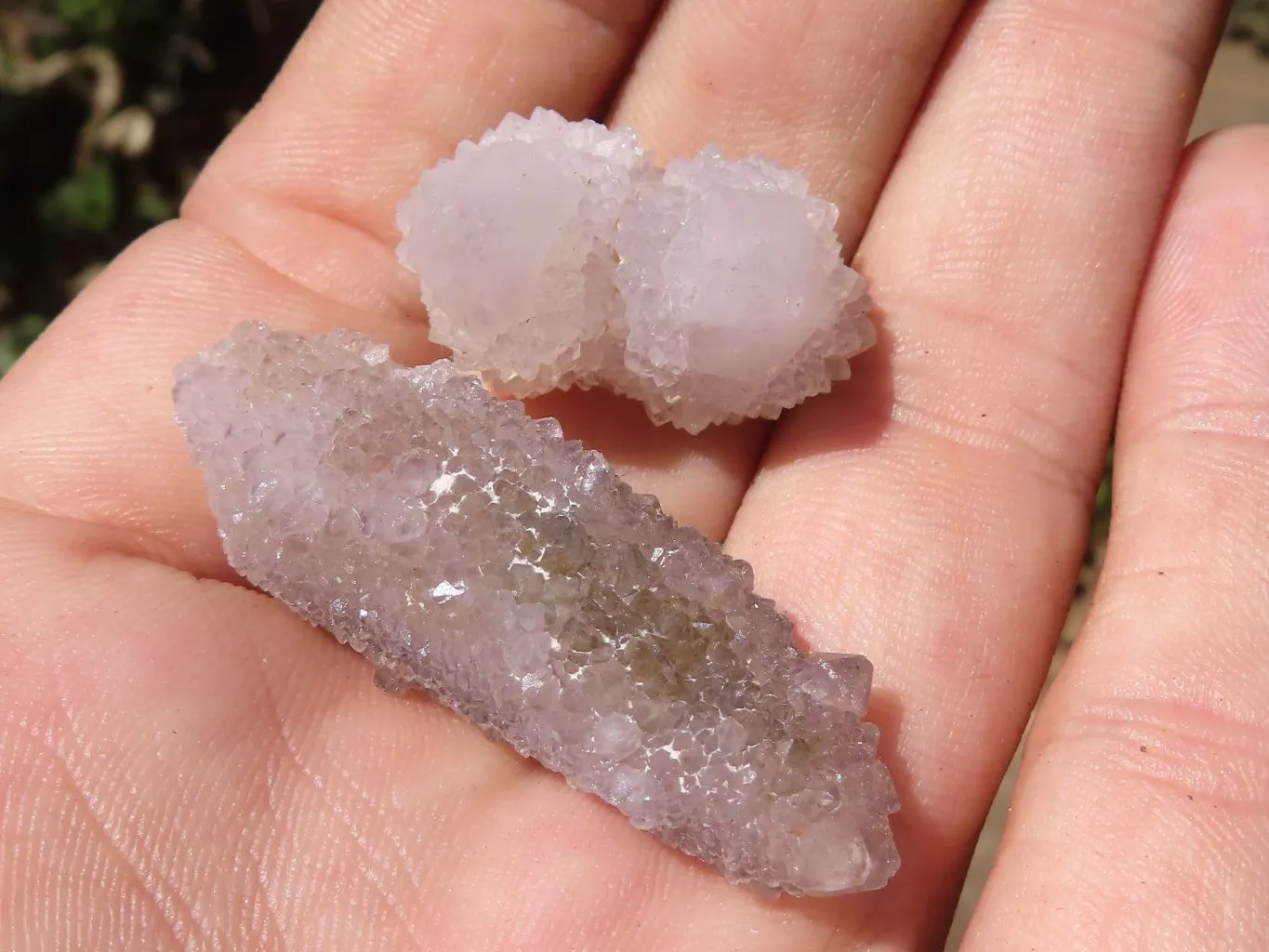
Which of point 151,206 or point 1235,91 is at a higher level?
point 1235,91

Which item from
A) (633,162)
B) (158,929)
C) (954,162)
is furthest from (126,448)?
(954,162)

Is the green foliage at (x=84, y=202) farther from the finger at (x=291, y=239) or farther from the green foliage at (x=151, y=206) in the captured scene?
the finger at (x=291, y=239)

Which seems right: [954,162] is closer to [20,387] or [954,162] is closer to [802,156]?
[802,156]

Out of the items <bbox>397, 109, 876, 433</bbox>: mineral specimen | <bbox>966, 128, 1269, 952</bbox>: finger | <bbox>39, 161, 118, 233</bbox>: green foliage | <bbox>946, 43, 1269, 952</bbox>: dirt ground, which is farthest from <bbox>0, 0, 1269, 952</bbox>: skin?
<bbox>946, 43, 1269, 952</bbox>: dirt ground

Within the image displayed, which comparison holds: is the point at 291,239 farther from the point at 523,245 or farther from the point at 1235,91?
the point at 1235,91

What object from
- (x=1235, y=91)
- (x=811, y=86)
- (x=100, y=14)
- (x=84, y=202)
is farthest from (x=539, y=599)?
(x=1235, y=91)

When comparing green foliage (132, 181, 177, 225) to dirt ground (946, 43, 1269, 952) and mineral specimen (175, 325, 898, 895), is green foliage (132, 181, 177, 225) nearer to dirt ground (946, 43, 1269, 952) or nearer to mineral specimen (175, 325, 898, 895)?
mineral specimen (175, 325, 898, 895)
